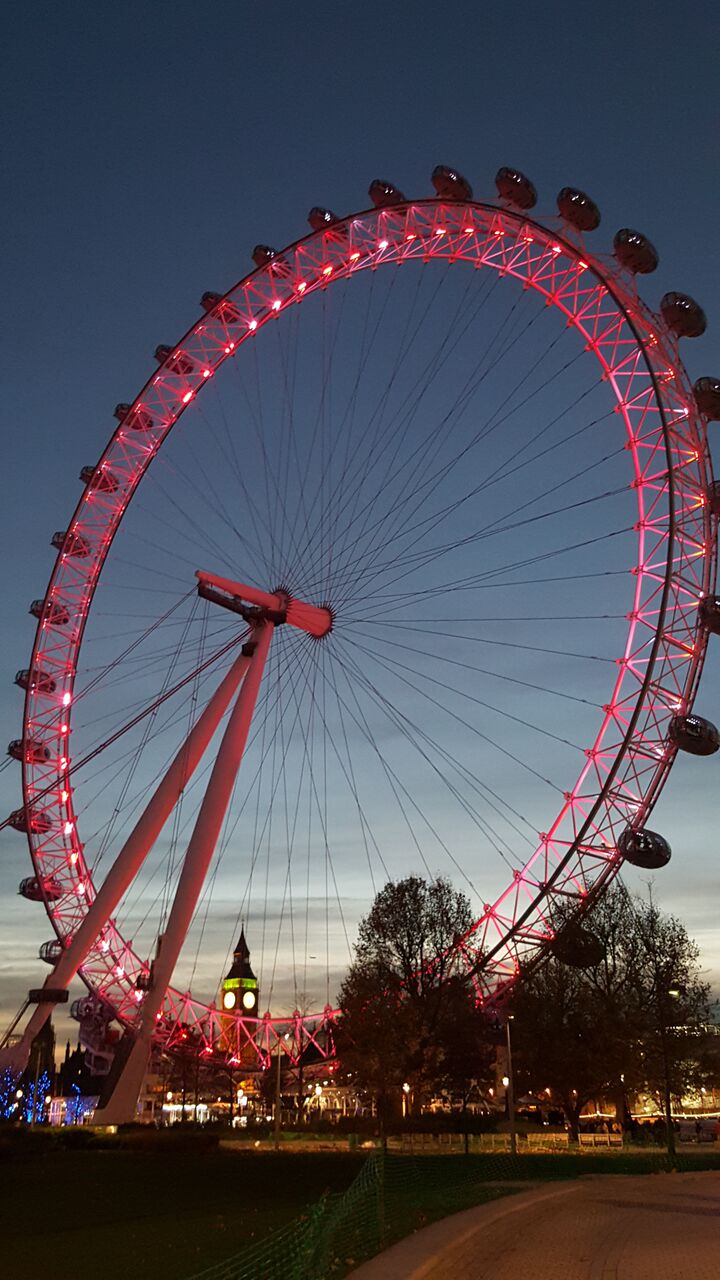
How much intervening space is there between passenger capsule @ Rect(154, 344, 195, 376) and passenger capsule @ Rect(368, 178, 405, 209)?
39.3 ft

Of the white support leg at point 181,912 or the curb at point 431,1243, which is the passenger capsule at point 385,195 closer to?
the white support leg at point 181,912

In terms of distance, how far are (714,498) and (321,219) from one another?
20073 mm

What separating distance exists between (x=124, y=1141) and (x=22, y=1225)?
2177cm

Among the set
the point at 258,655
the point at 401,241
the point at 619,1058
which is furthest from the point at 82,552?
the point at 619,1058

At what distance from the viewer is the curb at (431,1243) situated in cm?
1496

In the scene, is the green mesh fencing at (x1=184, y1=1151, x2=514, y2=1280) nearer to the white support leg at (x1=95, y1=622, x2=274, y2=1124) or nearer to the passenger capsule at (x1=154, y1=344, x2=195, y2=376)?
the white support leg at (x1=95, y1=622, x2=274, y2=1124)

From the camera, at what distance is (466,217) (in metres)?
43.8

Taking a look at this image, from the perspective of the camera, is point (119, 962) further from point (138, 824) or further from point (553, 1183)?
point (553, 1183)

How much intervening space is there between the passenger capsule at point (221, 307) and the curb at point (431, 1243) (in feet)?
123

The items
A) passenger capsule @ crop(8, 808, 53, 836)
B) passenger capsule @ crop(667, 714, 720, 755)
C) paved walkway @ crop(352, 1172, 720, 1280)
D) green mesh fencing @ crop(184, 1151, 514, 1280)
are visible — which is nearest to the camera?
green mesh fencing @ crop(184, 1151, 514, 1280)

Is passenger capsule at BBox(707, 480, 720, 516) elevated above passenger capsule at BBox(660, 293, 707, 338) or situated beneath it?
situated beneath

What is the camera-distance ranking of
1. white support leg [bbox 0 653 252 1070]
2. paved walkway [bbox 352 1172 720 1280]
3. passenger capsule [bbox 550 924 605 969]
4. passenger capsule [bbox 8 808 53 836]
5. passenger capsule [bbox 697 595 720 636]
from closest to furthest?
paved walkway [bbox 352 1172 720 1280], passenger capsule [bbox 697 595 720 636], passenger capsule [bbox 550 924 605 969], white support leg [bbox 0 653 252 1070], passenger capsule [bbox 8 808 53 836]

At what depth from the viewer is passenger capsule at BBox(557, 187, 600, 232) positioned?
40562 mm

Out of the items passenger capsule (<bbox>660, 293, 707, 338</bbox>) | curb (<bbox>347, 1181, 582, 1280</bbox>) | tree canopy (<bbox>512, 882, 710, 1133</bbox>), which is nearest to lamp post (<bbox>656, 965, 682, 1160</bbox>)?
tree canopy (<bbox>512, 882, 710, 1133</bbox>)
